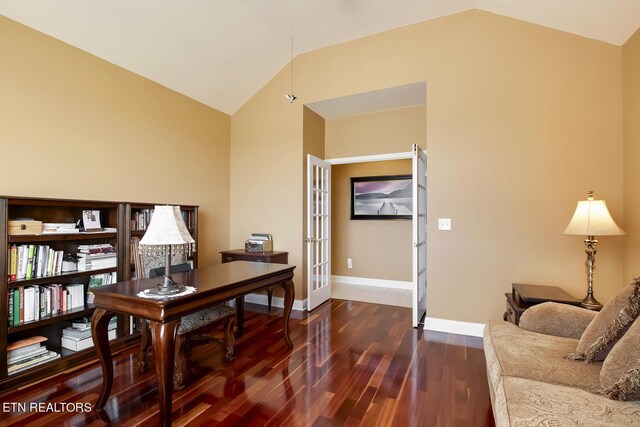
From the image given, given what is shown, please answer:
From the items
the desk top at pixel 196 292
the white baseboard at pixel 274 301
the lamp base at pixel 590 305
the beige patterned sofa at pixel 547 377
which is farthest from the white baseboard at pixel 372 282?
the beige patterned sofa at pixel 547 377

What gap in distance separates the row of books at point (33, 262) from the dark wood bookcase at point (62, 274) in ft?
0.16

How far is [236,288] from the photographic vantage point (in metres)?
2.07

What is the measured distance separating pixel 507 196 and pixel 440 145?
83 centimetres

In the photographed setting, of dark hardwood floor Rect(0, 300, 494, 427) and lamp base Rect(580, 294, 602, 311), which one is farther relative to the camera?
lamp base Rect(580, 294, 602, 311)

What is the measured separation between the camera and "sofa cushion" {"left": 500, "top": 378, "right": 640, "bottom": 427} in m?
1.06

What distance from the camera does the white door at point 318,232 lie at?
→ 153 inches

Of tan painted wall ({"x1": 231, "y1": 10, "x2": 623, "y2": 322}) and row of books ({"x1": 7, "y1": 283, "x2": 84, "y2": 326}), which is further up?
tan painted wall ({"x1": 231, "y1": 10, "x2": 623, "y2": 322})

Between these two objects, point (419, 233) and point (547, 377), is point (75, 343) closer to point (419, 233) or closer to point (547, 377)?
point (547, 377)

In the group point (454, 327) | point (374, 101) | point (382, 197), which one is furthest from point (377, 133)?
point (454, 327)

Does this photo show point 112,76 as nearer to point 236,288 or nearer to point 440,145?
point 236,288

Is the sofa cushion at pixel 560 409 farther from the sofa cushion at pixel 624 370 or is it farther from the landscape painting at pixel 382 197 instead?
the landscape painting at pixel 382 197

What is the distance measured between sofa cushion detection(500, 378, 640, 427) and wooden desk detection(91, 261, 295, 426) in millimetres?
1571

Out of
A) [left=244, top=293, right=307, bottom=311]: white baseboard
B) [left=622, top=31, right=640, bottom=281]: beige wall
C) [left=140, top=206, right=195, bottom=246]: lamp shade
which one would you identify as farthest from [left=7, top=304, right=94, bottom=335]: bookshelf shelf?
[left=622, top=31, right=640, bottom=281]: beige wall

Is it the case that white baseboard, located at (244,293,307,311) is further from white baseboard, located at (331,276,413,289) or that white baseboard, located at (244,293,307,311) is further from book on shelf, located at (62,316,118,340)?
book on shelf, located at (62,316,118,340)
